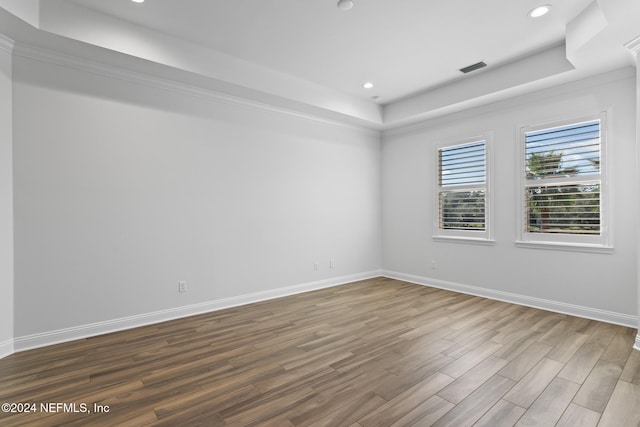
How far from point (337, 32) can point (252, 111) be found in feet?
5.41

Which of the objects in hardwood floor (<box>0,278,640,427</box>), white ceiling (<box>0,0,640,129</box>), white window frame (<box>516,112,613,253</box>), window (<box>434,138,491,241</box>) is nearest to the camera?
hardwood floor (<box>0,278,640,427</box>)

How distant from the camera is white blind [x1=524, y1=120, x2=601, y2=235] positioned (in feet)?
12.1

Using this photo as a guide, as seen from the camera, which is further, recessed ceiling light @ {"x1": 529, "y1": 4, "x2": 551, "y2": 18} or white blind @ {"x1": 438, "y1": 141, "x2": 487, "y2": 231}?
white blind @ {"x1": 438, "y1": 141, "x2": 487, "y2": 231}

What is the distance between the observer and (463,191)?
4.98m

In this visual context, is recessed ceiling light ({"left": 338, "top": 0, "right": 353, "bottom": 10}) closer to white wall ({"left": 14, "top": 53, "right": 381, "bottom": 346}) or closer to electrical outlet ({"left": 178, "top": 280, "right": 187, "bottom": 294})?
white wall ({"left": 14, "top": 53, "right": 381, "bottom": 346})

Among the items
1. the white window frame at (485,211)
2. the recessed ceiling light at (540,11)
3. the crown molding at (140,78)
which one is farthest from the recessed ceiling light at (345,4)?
the white window frame at (485,211)

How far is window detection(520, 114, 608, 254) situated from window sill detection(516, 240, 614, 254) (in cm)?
2

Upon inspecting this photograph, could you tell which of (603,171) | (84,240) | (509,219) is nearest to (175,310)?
(84,240)

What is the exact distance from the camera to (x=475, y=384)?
2270 mm

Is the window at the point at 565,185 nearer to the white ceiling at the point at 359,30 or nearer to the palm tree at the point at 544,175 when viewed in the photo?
the palm tree at the point at 544,175

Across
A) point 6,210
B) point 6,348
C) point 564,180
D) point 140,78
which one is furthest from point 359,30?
point 6,348

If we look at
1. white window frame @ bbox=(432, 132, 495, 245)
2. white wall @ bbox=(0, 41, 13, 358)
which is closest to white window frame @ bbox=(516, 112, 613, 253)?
white window frame @ bbox=(432, 132, 495, 245)

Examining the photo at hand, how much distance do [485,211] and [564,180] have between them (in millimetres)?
1040

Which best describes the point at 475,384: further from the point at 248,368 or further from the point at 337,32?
the point at 337,32
